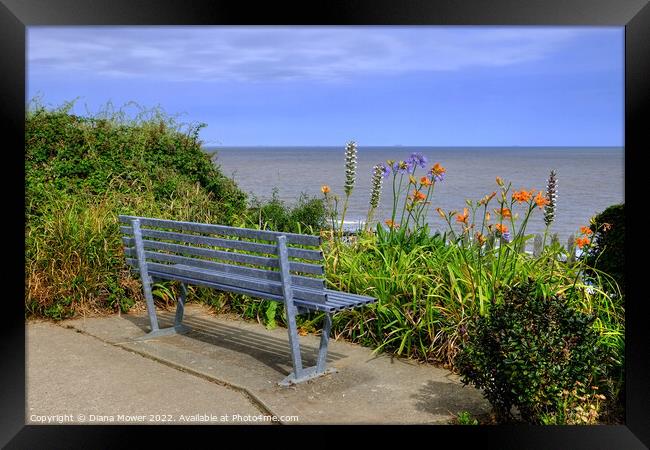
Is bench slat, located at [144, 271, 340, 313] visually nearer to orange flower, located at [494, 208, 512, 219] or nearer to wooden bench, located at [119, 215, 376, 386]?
wooden bench, located at [119, 215, 376, 386]

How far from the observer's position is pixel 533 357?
361 centimetres

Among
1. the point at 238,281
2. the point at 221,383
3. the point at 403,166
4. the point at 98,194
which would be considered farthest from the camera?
the point at 98,194

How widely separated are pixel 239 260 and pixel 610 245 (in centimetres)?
294

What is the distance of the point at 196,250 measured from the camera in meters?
5.18

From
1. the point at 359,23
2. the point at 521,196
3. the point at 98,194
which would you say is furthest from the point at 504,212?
the point at 98,194

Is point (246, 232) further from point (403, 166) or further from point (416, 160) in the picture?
point (416, 160)

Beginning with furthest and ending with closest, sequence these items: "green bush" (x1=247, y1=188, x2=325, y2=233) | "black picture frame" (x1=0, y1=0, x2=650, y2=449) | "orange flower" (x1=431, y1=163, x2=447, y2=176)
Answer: "green bush" (x1=247, y1=188, x2=325, y2=233), "orange flower" (x1=431, y1=163, x2=447, y2=176), "black picture frame" (x1=0, y1=0, x2=650, y2=449)

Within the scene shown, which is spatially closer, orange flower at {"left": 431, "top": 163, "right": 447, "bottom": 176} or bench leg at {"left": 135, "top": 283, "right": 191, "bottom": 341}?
bench leg at {"left": 135, "top": 283, "right": 191, "bottom": 341}

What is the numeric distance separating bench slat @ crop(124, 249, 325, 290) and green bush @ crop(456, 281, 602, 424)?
3.41 ft

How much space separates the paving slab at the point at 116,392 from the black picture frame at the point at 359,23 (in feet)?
1.16

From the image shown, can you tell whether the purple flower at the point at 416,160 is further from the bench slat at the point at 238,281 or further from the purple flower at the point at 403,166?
the bench slat at the point at 238,281

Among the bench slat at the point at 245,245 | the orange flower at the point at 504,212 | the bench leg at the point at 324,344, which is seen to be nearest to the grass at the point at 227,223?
the orange flower at the point at 504,212

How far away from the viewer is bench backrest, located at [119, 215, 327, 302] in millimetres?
4391

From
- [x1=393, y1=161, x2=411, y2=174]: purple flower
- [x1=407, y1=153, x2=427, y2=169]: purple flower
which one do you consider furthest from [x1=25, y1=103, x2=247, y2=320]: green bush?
[x1=407, y1=153, x2=427, y2=169]: purple flower
